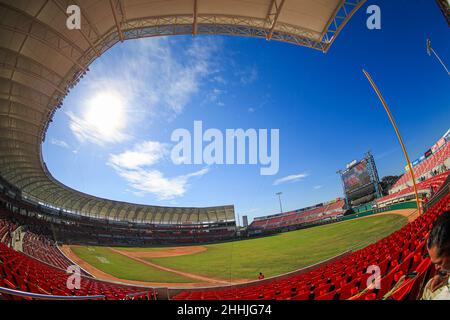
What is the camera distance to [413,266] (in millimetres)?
3303

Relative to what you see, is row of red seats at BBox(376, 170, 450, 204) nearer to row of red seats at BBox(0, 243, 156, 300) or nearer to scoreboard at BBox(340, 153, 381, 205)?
scoreboard at BBox(340, 153, 381, 205)

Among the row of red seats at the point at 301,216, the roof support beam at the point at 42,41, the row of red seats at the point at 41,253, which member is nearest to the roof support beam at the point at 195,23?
the roof support beam at the point at 42,41

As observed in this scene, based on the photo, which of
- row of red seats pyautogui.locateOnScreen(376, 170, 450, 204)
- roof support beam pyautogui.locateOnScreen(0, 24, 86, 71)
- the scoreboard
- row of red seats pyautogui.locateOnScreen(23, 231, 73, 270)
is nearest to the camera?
roof support beam pyautogui.locateOnScreen(0, 24, 86, 71)

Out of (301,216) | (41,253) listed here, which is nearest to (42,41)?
(41,253)

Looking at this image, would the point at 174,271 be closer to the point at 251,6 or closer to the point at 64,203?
the point at 251,6

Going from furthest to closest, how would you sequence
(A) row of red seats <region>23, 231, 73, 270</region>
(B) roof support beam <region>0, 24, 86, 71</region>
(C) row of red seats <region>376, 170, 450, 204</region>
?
(C) row of red seats <region>376, 170, 450, 204</region> → (A) row of red seats <region>23, 231, 73, 270</region> → (B) roof support beam <region>0, 24, 86, 71</region>

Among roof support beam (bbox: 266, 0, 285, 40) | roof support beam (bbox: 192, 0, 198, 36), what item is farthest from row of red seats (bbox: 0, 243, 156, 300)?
roof support beam (bbox: 266, 0, 285, 40)

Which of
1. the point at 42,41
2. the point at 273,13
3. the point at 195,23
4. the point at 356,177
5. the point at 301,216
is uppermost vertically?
the point at 273,13

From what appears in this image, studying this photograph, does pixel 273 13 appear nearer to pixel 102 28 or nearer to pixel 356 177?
pixel 102 28

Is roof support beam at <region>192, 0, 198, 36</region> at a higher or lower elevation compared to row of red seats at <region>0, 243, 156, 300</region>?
higher

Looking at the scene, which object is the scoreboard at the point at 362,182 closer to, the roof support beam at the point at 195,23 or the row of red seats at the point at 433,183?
the row of red seats at the point at 433,183

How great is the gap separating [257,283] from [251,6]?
1522cm
